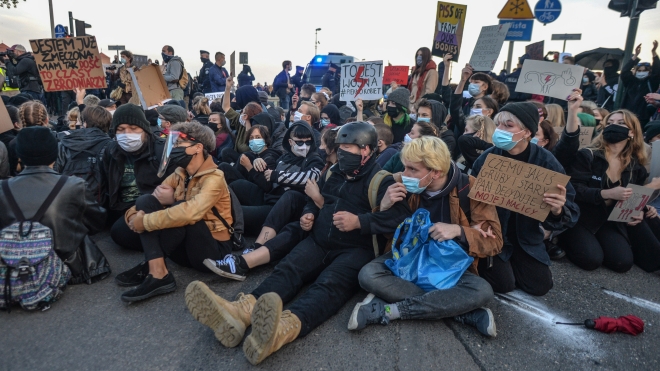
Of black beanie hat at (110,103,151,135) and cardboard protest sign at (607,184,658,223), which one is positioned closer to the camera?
cardboard protest sign at (607,184,658,223)

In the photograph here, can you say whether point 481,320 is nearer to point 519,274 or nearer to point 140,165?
→ point 519,274

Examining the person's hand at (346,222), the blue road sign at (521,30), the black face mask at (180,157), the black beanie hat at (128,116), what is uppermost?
the blue road sign at (521,30)

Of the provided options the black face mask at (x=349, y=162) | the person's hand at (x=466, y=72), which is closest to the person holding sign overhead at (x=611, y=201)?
the person's hand at (x=466, y=72)

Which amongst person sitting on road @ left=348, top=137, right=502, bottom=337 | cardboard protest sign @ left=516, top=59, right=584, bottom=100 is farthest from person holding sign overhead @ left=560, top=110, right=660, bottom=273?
person sitting on road @ left=348, top=137, right=502, bottom=337

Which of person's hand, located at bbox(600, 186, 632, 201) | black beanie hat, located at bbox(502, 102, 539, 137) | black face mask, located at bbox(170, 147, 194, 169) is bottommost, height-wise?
person's hand, located at bbox(600, 186, 632, 201)

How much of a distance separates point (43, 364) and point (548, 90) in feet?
18.8

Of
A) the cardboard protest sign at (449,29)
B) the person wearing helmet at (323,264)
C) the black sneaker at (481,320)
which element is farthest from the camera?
the cardboard protest sign at (449,29)

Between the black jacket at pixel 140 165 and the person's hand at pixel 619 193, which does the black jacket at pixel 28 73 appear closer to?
the black jacket at pixel 140 165

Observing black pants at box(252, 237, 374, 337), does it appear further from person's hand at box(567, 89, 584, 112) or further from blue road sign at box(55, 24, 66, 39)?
blue road sign at box(55, 24, 66, 39)

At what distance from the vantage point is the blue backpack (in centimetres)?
320

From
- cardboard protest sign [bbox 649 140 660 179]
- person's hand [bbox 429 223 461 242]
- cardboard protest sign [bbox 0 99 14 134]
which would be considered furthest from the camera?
cardboard protest sign [bbox 0 99 14 134]

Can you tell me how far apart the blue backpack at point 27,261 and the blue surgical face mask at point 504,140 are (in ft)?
12.3

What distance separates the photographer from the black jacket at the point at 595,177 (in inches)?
175

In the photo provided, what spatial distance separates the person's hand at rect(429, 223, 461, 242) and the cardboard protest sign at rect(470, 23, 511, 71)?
5235 millimetres
